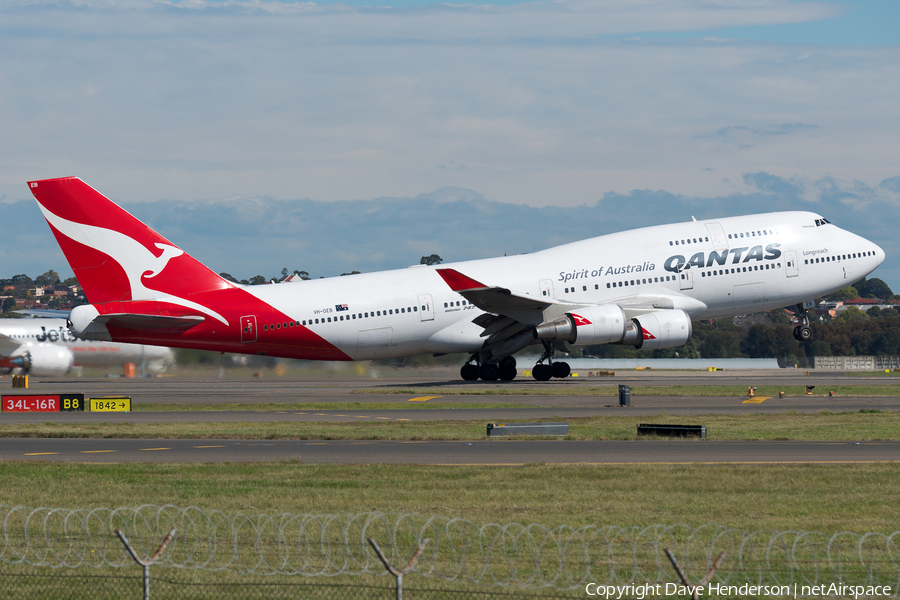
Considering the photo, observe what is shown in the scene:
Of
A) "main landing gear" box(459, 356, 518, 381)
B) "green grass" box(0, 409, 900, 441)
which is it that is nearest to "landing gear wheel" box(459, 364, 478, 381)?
"main landing gear" box(459, 356, 518, 381)

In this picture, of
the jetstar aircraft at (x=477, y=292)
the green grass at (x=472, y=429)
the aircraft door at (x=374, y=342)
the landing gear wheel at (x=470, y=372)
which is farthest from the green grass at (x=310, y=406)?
the landing gear wheel at (x=470, y=372)

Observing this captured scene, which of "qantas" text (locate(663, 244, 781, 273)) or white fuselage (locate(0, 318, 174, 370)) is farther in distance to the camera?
white fuselage (locate(0, 318, 174, 370))

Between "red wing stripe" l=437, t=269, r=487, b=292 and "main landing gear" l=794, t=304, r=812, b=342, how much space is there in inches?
764

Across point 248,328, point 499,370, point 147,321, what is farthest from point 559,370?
point 147,321

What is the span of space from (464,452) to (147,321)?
1061 inches

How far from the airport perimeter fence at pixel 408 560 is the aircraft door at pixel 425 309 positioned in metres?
35.8

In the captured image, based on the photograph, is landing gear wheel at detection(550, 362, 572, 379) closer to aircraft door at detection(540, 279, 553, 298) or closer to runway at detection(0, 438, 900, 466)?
aircraft door at detection(540, 279, 553, 298)

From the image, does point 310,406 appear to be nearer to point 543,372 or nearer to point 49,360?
point 543,372

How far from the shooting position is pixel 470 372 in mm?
57750

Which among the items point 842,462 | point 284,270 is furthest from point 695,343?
point 842,462

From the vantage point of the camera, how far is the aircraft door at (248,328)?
50.3m

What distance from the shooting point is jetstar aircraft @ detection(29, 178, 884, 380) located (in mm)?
49103

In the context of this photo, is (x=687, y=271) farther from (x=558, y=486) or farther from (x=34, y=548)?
(x=34, y=548)

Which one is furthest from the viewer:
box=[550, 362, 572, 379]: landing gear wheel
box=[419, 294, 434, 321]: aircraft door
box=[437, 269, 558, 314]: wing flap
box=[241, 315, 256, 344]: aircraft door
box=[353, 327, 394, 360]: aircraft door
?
box=[550, 362, 572, 379]: landing gear wheel
